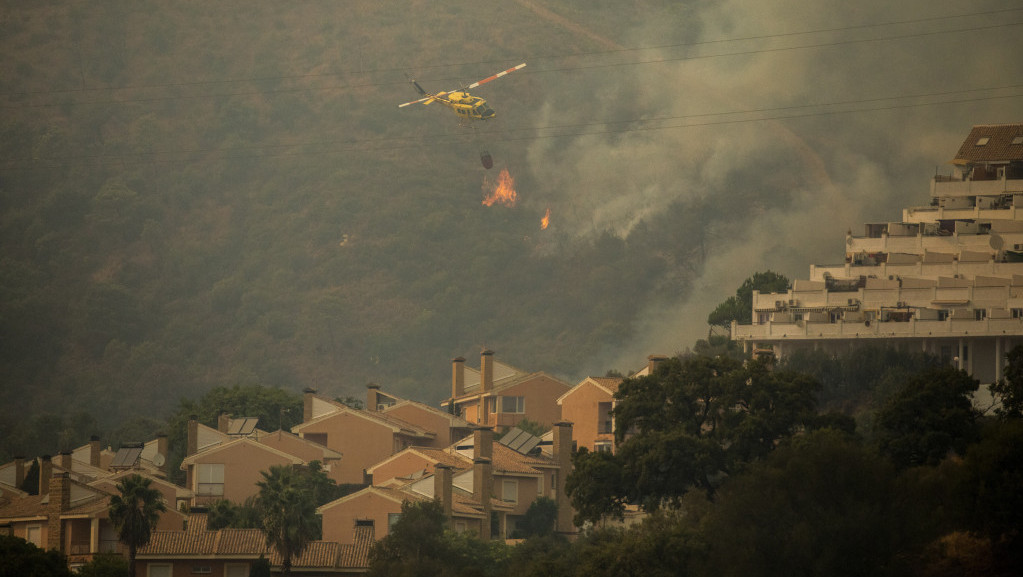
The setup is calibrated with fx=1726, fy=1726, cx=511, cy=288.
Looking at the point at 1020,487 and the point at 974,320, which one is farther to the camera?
the point at 974,320

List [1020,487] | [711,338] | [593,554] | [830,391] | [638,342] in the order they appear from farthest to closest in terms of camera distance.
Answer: [638,342] → [711,338] → [830,391] → [593,554] → [1020,487]

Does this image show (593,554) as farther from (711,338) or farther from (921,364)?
(711,338)

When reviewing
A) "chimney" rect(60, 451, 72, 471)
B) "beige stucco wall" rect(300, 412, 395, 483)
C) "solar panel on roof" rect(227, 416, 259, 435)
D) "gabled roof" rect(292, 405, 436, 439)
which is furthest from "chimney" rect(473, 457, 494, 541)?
"chimney" rect(60, 451, 72, 471)

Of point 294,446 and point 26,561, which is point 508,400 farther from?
point 26,561

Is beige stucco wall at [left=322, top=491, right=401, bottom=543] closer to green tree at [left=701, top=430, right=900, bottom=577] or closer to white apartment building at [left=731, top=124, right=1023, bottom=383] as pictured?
white apartment building at [left=731, top=124, right=1023, bottom=383]

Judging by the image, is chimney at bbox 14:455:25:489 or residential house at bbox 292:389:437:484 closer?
chimney at bbox 14:455:25:489

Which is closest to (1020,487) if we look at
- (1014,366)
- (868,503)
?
(868,503)
